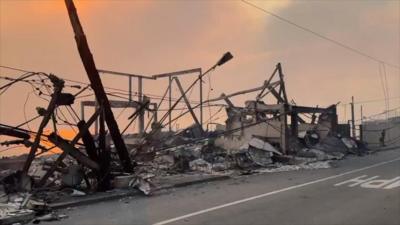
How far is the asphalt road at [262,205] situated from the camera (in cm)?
991

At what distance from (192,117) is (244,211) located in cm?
→ 1856

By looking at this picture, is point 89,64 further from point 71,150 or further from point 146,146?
point 146,146

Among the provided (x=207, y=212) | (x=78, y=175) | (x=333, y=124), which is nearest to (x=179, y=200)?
(x=207, y=212)

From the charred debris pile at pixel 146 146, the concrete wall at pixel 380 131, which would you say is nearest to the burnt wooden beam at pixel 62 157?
the charred debris pile at pixel 146 146

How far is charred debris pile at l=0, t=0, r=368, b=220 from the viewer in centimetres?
1337

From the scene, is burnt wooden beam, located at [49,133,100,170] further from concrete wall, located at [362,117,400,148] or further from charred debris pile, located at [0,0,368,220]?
concrete wall, located at [362,117,400,148]

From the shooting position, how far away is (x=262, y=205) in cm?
1171

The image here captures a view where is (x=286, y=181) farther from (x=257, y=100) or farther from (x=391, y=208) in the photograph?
(x=257, y=100)

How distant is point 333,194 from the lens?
13539mm

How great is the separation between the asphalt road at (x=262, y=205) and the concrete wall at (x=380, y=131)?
113 feet

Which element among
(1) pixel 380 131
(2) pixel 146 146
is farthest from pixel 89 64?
(1) pixel 380 131

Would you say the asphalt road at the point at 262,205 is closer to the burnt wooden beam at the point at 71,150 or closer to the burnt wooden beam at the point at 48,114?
the burnt wooden beam at the point at 71,150

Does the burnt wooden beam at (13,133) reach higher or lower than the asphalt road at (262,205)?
higher

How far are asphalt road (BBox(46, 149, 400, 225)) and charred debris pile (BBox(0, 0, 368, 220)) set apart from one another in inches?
50.3
